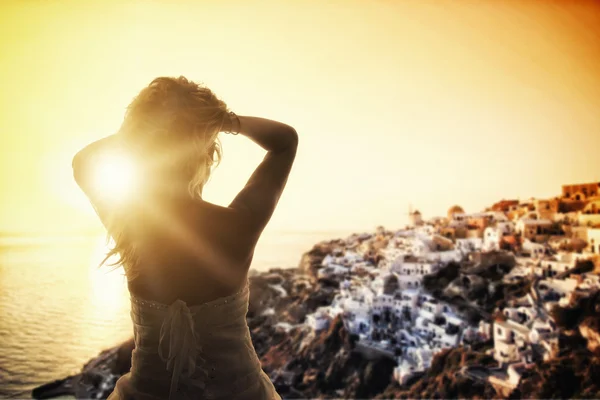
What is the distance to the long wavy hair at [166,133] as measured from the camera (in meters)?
0.44

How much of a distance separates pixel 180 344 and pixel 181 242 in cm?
12

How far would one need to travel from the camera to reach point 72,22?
377 cm

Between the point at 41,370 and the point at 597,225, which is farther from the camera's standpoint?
the point at 597,225

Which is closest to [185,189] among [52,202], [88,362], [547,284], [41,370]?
[52,202]

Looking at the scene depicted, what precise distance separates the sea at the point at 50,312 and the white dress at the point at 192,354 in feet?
18.6

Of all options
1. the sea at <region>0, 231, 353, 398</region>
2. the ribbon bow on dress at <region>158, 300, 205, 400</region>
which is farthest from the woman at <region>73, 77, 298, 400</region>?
the sea at <region>0, 231, 353, 398</region>

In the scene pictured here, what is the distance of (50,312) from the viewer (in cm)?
782

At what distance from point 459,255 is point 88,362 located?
47.1 ft

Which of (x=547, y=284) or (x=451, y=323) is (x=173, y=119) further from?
(x=547, y=284)

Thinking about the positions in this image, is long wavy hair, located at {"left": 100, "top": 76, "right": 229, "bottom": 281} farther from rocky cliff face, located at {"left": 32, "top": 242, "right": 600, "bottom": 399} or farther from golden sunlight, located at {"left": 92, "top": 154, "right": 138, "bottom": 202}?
rocky cliff face, located at {"left": 32, "top": 242, "right": 600, "bottom": 399}

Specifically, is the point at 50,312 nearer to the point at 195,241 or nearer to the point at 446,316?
the point at 195,241

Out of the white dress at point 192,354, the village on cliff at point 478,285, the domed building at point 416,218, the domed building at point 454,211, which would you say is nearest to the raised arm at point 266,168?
the white dress at point 192,354

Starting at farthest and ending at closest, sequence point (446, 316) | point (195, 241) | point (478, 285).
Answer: point (478, 285), point (446, 316), point (195, 241)

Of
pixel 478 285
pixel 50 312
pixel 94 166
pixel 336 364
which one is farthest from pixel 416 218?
pixel 94 166
